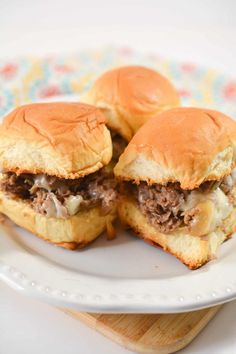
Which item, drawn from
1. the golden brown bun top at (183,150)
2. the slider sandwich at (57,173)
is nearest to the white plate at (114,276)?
the slider sandwich at (57,173)

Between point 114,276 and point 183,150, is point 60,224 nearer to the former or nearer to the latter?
point 114,276

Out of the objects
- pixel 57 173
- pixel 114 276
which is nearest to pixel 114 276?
pixel 114 276

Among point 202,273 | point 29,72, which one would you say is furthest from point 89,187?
point 29,72

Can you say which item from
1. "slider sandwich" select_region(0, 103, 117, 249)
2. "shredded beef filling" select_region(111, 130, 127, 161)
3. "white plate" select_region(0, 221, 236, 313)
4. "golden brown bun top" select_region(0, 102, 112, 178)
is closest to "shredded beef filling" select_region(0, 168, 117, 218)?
"slider sandwich" select_region(0, 103, 117, 249)

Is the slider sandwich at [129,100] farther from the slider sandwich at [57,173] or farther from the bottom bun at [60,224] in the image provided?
the bottom bun at [60,224]

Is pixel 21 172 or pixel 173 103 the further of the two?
pixel 173 103

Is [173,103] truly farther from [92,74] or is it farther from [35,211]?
[92,74]

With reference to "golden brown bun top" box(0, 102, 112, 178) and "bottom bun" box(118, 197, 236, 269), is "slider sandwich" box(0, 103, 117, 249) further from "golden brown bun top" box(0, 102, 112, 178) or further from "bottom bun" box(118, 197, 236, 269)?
"bottom bun" box(118, 197, 236, 269)
